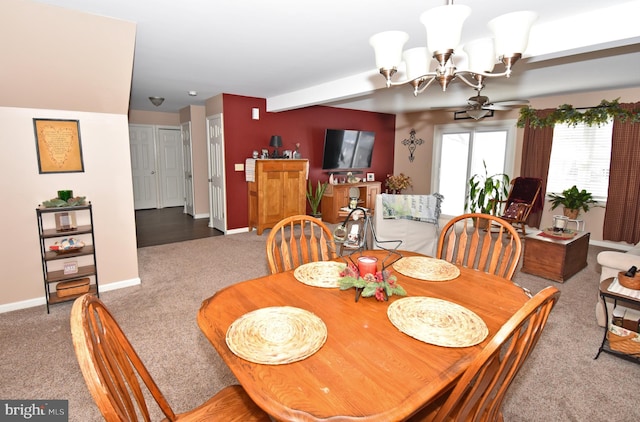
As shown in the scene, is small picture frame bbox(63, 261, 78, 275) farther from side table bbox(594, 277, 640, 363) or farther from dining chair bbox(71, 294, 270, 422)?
side table bbox(594, 277, 640, 363)

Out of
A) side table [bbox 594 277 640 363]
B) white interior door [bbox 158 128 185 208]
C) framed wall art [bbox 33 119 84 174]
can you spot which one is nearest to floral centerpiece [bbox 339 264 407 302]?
side table [bbox 594 277 640 363]

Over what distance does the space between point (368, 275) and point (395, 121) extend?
729 centimetres

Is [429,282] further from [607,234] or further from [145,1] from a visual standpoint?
[607,234]

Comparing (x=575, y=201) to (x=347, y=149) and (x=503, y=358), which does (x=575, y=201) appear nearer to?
(x=347, y=149)

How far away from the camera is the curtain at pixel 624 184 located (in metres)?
4.73

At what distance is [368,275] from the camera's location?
4.75ft

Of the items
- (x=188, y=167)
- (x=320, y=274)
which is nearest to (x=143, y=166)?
(x=188, y=167)

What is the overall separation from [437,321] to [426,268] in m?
0.58

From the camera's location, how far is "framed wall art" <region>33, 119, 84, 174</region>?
2875 millimetres

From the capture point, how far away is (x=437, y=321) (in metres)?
1.23

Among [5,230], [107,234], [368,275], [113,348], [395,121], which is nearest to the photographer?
[113,348]

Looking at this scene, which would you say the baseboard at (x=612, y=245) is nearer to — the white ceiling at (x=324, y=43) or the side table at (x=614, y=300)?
the white ceiling at (x=324, y=43)

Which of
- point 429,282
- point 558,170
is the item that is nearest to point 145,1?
point 429,282

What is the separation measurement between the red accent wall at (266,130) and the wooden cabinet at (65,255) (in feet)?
8.98
